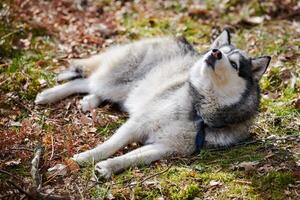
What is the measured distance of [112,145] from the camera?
4.89m

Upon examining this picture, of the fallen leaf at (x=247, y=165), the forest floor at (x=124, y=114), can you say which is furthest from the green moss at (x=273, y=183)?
the fallen leaf at (x=247, y=165)

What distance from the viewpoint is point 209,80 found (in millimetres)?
4926

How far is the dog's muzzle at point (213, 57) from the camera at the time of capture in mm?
4762

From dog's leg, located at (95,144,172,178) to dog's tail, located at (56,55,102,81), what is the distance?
1735 millimetres

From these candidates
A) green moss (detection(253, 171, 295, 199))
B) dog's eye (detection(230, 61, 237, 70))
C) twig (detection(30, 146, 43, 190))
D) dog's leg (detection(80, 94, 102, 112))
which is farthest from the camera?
dog's leg (detection(80, 94, 102, 112))

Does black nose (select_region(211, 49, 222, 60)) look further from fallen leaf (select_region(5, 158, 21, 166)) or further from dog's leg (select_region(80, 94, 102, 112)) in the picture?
fallen leaf (select_region(5, 158, 21, 166))

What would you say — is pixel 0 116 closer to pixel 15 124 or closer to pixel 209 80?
pixel 15 124

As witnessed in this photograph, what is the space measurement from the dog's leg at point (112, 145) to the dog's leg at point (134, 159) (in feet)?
0.62

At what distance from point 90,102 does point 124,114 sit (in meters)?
0.41

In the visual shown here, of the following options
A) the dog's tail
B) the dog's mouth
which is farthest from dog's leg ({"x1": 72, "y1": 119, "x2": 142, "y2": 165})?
the dog's tail

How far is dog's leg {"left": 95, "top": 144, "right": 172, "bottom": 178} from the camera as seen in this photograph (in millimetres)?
4488

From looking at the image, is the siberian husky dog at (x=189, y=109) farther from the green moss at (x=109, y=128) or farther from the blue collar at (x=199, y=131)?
the green moss at (x=109, y=128)

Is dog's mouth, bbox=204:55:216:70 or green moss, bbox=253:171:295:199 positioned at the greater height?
dog's mouth, bbox=204:55:216:70

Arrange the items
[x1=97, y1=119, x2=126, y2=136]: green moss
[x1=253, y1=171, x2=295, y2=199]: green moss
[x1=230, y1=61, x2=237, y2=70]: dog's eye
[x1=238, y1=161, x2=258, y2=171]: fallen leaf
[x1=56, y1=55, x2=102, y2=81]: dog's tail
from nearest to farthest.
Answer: [x1=253, y1=171, x2=295, y2=199]: green moss < [x1=238, y1=161, x2=258, y2=171]: fallen leaf < [x1=230, y1=61, x2=237, y2=70]: dog's eye < [x1=97, y1=119, x2=126, y2=136]: green moss < [x1=56, y1=55, x2=102, y2=81]: dog's tail
